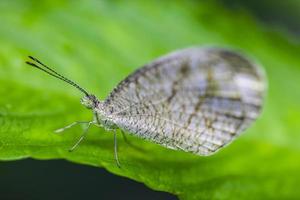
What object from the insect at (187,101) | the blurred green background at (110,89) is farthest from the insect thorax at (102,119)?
the blurred green background at (110,89)

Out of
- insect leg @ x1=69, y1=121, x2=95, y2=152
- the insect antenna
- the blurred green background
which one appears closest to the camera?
insect leg @ x1=69, y1=121, x2=95, y2=152

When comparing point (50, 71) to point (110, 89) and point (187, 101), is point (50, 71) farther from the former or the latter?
point (187, 101)

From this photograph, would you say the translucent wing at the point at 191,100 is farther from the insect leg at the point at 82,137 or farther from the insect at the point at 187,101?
the insect leg at the point at 82,137

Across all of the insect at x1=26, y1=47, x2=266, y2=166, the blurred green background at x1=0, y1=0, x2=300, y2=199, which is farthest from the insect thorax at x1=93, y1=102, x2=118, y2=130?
the blurred green background at x1=0, y1=0, x2=300, y2=199

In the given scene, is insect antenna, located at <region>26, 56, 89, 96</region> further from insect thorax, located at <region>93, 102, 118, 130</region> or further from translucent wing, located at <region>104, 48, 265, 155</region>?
translucent wing, located at <region>104, 48, 265, 155</region>

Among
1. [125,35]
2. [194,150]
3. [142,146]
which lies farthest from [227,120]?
[125,35]

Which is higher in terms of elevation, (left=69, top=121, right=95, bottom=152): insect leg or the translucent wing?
the translucent wing
